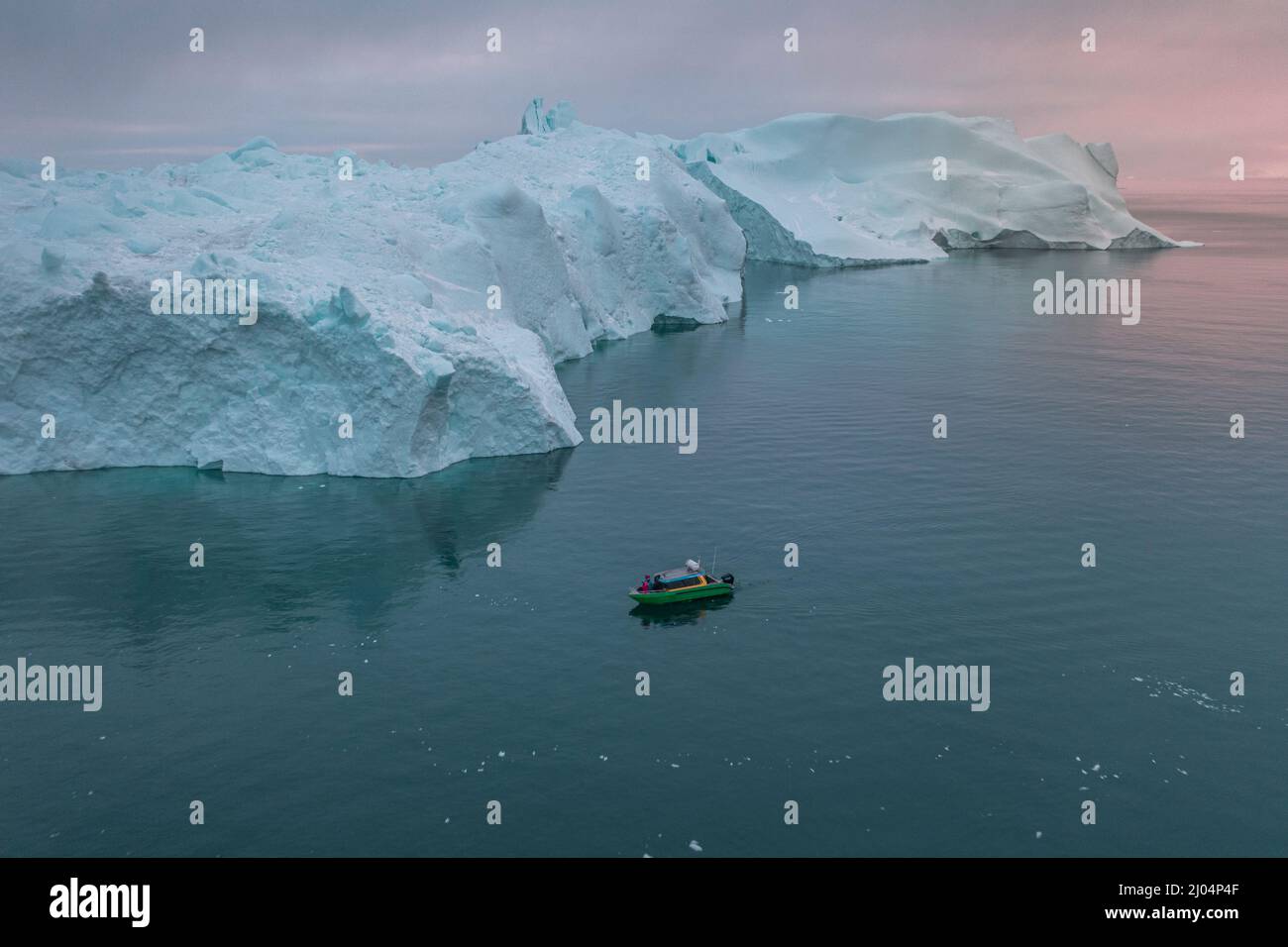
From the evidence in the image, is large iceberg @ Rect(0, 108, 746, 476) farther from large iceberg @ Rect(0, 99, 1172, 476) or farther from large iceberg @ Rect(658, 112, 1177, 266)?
large iceberg @ Rect(658, 112, 1177, 266)

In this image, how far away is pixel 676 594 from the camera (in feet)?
90.2

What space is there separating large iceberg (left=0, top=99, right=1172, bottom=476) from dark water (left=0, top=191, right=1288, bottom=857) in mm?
1869

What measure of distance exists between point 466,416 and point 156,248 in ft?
44.3

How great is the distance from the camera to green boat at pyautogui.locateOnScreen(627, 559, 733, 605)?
27.5 m

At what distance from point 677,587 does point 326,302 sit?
18.2m

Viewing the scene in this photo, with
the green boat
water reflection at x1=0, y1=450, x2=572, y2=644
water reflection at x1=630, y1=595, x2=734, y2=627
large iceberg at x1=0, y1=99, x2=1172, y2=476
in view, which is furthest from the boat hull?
large iceberg at x1=0, y1=99, x2=1172, y2=476

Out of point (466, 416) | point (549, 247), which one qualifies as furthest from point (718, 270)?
point (466, 416)

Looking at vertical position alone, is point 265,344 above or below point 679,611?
above

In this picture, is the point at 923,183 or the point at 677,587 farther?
the point at 923,183

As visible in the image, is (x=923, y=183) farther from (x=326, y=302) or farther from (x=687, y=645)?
(x=687, y=645)

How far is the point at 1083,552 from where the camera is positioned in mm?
30641

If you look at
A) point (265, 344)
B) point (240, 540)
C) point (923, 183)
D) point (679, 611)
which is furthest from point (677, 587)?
point (923, 183)

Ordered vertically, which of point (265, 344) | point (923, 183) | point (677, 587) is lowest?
point (677, 587)

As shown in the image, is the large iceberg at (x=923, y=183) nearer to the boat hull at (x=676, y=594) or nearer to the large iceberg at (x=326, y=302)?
the large iceberg at (x=326, y=302)
